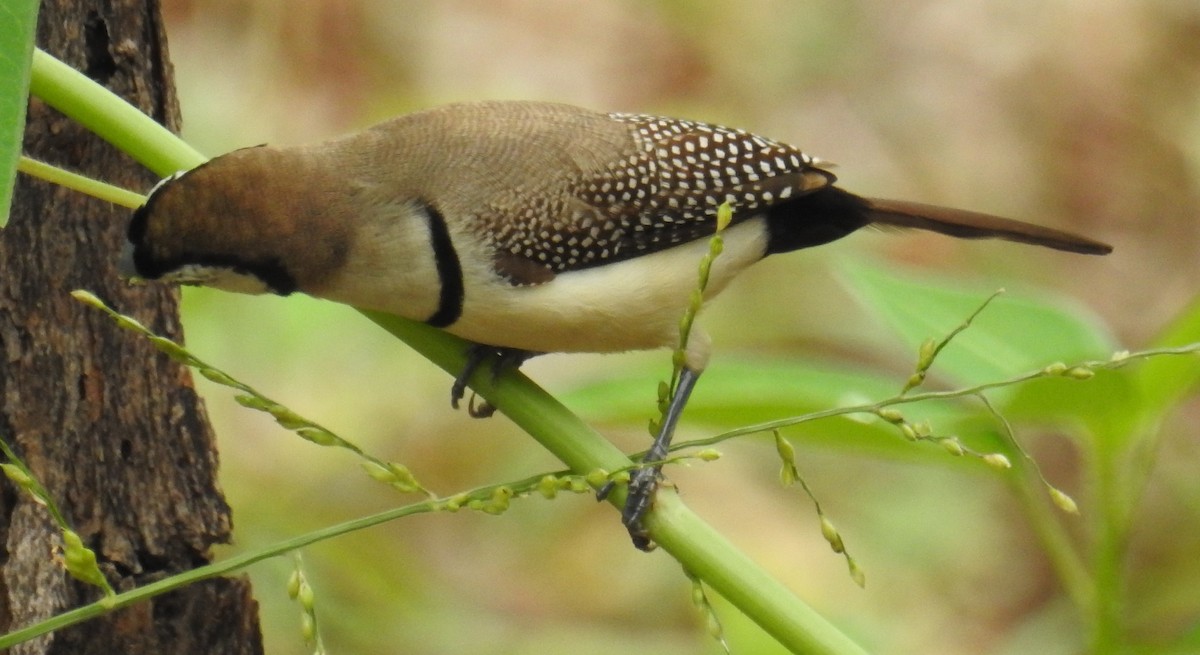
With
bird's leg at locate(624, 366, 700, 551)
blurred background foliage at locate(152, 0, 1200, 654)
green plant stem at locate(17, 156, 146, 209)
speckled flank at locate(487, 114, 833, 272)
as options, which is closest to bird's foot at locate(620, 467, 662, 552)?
bird's leg at locate(624, 366, 700, 551)

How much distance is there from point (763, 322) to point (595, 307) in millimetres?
3042

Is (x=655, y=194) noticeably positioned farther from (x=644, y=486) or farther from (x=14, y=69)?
(x=14, y=69)

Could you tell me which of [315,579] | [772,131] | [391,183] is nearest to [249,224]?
[391,183]

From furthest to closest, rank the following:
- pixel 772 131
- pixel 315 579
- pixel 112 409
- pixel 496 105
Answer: pixel 772 131
pixel 315 579
pixel 496 105
pixel 112 409

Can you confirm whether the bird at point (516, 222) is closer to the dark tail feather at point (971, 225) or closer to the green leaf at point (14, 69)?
the dark tail feather at point (971, 225)

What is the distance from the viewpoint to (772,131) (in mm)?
6035

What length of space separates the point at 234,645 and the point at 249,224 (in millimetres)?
645

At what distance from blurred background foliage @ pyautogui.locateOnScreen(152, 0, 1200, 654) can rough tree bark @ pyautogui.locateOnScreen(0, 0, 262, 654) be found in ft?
2.48

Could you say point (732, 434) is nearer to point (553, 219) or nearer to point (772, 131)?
point (553, 219)

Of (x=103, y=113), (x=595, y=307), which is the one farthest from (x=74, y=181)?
(x=595, y=307)

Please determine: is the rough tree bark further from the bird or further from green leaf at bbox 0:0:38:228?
green leaf at bbox 0:0:38:228

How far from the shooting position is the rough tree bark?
6.56 ft

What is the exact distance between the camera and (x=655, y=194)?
2506 mm

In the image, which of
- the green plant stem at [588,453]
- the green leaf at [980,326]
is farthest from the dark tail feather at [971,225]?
the green plant stem at [588,453]
